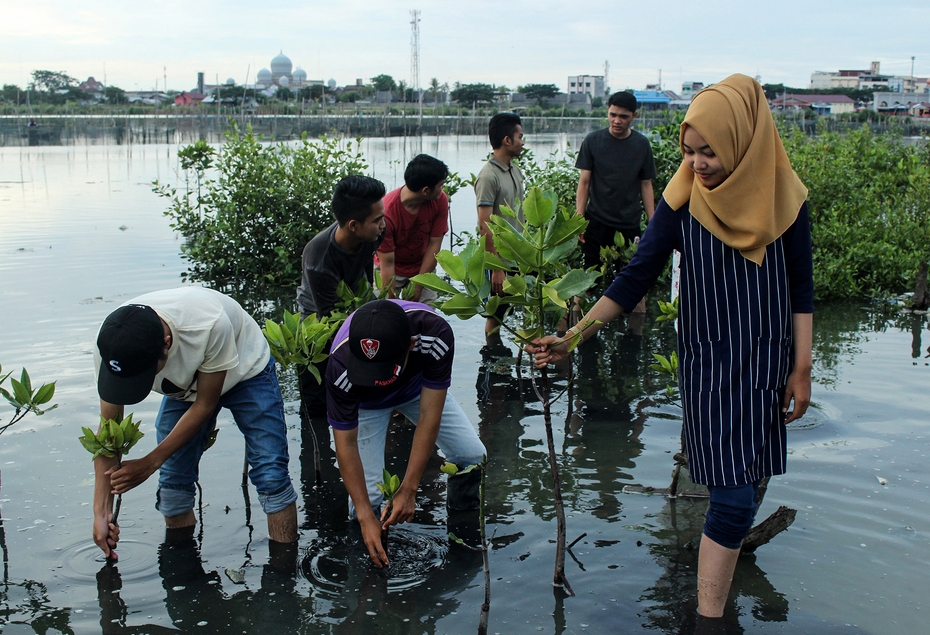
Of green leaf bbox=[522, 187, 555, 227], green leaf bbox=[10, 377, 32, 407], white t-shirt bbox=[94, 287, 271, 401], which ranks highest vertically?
green leaf bbox=[522, 187, 555, 227]

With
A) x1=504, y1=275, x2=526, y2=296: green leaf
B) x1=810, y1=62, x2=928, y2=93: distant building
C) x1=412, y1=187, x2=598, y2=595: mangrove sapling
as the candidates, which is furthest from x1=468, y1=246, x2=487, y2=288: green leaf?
x1=810, y1=62, x2=928, y2=93: distant building

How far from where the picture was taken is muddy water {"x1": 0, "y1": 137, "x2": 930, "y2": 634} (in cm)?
312

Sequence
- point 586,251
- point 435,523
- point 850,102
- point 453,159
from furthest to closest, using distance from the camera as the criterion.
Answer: point 850,102 → point 453,159 → point 586,251 → point 435,523

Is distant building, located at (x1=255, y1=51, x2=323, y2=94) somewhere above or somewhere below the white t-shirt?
above

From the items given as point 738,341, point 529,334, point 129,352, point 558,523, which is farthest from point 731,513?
point 129,352

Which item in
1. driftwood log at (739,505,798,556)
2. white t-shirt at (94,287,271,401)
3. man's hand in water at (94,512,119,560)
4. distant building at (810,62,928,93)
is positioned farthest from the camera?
distant building at (810,62,928,93)

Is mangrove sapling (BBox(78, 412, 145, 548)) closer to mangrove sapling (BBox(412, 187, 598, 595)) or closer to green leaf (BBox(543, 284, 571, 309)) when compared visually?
mangrove sapling (BBox(412, 187, 598, 595))

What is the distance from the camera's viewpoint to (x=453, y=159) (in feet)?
83.1

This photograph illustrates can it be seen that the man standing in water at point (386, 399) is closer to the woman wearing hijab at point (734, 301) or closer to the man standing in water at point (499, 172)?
the woman wearing hijab at point (734, 301)

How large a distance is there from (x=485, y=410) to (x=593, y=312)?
8.96 feet

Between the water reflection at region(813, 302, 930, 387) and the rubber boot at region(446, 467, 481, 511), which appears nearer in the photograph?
the rubber boot at region(446, 467, 481, 511)

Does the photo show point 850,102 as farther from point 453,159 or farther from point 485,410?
point 485,410

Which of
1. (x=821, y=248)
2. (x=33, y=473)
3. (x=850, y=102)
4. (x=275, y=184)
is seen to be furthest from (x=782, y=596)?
(x=850, y=102)

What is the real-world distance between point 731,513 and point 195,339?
209 centimetres
